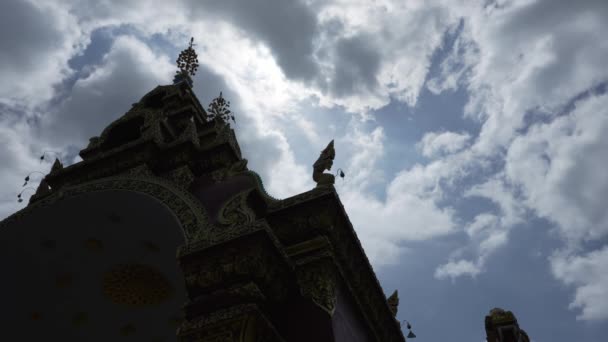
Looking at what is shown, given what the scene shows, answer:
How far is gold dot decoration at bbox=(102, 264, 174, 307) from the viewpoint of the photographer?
1092 cm

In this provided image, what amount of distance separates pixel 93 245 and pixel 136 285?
4.20 ft

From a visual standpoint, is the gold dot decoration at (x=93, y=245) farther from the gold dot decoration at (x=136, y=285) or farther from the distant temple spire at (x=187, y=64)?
the distant temple spire at (x=187, y=64)

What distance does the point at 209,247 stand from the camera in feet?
23.1

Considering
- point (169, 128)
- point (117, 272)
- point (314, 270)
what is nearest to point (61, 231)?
point (117, 272)

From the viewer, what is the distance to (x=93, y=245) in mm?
10570

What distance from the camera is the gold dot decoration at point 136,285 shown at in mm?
10922

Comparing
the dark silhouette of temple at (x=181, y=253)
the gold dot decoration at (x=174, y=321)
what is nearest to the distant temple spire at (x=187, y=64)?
the dark silhouette of temple at (x=181, y=253)

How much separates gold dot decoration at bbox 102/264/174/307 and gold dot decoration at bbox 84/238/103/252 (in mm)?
572

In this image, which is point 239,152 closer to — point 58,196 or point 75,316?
point 58,196

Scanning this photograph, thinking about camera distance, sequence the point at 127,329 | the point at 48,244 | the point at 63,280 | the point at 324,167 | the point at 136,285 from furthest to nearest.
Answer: the point at 127,329
the point at 136,285
the point at 63,280
the point at 48,244
the point at 324,167

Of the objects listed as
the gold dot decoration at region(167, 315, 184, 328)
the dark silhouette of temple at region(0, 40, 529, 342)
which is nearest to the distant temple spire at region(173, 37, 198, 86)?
the dark silhouette of temple at region(0, 40, 529, 342)

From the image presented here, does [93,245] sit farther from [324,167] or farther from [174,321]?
[324,167]

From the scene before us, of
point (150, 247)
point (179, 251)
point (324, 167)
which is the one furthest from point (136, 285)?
point (324, 167)

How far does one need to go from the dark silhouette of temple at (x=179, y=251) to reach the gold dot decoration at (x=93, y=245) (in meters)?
0.03
